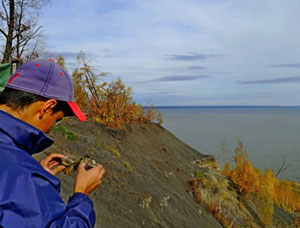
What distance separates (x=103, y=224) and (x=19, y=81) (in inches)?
193

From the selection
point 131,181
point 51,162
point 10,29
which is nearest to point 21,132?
point 51,162

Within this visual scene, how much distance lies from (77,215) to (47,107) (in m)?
0.81

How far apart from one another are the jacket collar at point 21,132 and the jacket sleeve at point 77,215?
0.47 meters

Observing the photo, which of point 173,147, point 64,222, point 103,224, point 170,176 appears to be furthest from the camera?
point 173,147

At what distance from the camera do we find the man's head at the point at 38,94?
2104 mm

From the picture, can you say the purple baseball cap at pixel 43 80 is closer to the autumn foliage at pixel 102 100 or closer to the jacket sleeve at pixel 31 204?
the jacket sleeve at pixel 31 204

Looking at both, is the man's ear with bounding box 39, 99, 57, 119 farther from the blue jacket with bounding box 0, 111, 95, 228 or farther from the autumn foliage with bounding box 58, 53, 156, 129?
the autumn foliage with bounding box 58, 53, 156, 129

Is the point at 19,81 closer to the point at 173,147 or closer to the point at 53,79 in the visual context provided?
the point at 53,79

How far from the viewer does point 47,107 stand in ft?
7.20

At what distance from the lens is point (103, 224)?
249 inches

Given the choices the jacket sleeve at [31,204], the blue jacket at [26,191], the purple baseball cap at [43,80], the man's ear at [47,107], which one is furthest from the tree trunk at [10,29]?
the jacket sleeve at [31,204]

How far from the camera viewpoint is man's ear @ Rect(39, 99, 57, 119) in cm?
217

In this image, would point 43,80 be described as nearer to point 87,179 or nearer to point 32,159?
point 32,159

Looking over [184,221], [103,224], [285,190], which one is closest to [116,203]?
[103,224]
